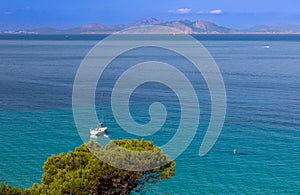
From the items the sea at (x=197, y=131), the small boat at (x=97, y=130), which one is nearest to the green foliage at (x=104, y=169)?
the sea at (x=197, y=131)

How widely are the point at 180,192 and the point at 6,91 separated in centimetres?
4564

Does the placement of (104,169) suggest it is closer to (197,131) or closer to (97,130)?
(97,130)

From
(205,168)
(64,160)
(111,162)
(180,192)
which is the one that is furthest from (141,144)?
(205,168)

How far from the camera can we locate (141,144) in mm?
21922

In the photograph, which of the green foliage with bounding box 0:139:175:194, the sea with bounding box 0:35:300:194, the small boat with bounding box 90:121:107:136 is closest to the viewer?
the green foliage with bounding box 0:139:175:194

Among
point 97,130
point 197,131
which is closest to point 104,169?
point 97,130

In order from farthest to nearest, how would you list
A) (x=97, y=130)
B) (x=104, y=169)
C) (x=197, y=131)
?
(x=197, y=131) → (x=97, y=130) → (x=104, y=169)

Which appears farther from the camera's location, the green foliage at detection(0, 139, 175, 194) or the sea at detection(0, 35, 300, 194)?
the sea at detection(0, 35, 300, 194)

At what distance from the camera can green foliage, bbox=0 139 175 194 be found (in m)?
20.0

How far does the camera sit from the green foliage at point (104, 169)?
20.0 meters

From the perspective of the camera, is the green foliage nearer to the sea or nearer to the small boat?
the sea

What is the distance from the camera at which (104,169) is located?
20.6 metres

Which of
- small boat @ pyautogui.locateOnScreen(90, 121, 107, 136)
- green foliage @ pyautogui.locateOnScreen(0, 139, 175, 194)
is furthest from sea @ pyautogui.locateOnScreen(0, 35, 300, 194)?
green foliage @ pyautogui.locateOnScreen(0, 139, 175, 194)

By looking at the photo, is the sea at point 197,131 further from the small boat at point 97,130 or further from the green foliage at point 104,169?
the green foliage at point 104,169
